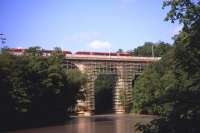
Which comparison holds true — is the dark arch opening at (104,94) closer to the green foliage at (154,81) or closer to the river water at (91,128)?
the green foliage at (154,81)

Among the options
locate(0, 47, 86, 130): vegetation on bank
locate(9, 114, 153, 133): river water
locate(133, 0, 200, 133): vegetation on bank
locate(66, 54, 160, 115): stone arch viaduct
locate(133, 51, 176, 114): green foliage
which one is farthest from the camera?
locate(66, 54, 160, 115): stone arch viaduct

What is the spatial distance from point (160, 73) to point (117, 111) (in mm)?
26993

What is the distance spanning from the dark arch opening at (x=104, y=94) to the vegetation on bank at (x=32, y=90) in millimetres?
32818

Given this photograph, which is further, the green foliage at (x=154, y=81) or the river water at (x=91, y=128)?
the green foliage at (x=154, y=81)

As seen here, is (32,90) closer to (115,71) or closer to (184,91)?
(115,71)

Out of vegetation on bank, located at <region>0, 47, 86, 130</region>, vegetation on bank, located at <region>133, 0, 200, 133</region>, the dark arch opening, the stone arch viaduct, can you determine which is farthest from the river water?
the dark arch opening

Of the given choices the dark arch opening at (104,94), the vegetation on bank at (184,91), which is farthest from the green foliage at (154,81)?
the vegetation on bank at (184,91)

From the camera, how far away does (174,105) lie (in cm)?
1136

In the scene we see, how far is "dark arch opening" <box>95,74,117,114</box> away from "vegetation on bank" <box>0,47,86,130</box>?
32.8 meters

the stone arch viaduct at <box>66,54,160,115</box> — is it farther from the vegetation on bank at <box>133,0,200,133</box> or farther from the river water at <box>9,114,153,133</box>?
the vegetation on bank at <box>133,0,200,133</box>

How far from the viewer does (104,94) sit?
114m

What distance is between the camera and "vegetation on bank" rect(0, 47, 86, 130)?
53844 mm

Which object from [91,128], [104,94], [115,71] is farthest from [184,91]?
[104,94]

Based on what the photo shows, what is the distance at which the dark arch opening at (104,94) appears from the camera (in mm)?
110050
